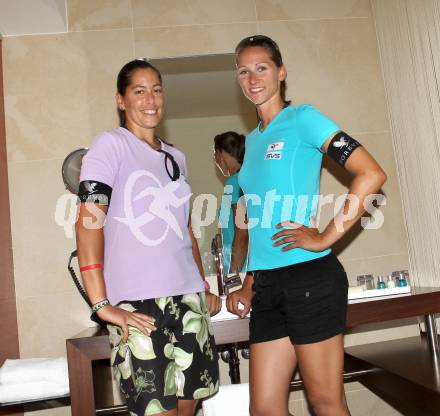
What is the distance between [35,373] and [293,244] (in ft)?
3.87

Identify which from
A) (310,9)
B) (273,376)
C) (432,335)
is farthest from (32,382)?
(310,9)

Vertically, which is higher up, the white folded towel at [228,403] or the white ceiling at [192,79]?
the white ceiling at [192,79]

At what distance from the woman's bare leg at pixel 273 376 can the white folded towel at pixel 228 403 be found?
15.1 inches

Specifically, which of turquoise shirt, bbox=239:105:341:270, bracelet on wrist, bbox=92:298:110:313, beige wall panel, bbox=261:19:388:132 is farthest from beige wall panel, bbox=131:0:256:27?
bracelet on wrist, bbox=92:298:110:313

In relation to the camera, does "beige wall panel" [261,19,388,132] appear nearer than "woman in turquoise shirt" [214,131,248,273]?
No

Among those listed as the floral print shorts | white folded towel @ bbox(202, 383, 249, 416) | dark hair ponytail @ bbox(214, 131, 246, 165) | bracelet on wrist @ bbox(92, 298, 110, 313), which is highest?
dark hair ponytail @ bbox(214, 131, 246, 165)

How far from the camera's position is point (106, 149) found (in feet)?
4.67

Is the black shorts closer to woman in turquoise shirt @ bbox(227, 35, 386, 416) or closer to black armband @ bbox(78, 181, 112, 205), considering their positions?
woman in turquoise shirt @ bbox(227, 35, 386, 416)

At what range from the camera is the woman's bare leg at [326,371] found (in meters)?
1.45

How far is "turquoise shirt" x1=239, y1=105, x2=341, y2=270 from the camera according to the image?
59.1 inches

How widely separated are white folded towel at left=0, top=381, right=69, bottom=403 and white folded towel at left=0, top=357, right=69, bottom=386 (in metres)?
0.01

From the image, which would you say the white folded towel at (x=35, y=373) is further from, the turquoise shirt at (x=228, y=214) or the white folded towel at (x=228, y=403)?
the turquoise shirt at (x=228, y=214)

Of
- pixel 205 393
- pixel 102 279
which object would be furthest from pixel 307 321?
pixel 102 279

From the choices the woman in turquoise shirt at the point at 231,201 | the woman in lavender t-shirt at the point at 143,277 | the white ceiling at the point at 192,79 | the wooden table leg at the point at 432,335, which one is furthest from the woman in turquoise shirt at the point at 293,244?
the wooden table leg at the point at 432,335
